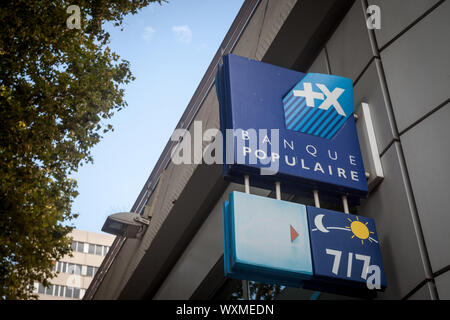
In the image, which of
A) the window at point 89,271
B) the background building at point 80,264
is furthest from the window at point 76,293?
the window at point 89,271

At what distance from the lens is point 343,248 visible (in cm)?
519

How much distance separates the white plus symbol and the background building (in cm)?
6052

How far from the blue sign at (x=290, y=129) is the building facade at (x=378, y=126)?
41cm

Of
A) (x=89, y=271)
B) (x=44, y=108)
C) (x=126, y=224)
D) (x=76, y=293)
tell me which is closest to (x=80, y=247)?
(x=89, y=271)

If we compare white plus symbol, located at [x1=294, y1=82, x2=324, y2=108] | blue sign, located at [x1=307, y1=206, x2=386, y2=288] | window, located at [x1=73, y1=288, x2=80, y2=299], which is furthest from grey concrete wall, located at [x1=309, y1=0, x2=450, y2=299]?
window, located at [x1=73, y1=288, x2=80, y2=299]

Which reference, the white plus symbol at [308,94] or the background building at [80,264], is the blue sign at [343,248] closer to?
the white plus symbol at [308,94]

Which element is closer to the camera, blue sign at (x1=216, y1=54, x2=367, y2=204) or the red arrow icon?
the red arrow icon

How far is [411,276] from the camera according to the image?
521 centimetres

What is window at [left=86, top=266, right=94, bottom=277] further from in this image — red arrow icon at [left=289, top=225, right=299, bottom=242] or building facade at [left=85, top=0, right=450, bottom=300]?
red arrow icon at [left=289, top=225, right=299, bottom=242]

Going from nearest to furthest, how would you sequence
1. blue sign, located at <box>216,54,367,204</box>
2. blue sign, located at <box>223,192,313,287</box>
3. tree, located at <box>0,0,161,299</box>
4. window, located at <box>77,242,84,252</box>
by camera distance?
blue sign, located at <box>223,192,313,287</box>
blue sign, located at <box>216,54,367,204</box>
tree, located at <box>0,0,161,299</box>
window, located at <box>77,242,84,252</box>

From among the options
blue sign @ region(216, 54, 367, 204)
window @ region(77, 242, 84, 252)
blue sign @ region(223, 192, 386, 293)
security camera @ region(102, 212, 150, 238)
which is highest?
window @ region(77, 242, 84, 252)

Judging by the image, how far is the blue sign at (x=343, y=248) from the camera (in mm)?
5004

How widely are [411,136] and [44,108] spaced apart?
7014 mm

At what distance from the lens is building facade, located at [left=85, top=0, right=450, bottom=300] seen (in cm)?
522
